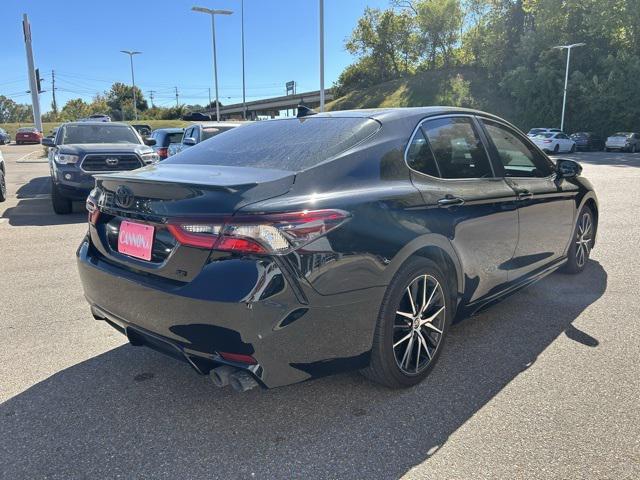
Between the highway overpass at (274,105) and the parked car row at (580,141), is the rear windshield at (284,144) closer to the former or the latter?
the parked car row at (580,141)

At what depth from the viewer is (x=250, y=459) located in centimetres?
235

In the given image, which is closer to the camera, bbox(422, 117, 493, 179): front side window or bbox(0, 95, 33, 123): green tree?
bbox(422, 117, 493, 179): front side window

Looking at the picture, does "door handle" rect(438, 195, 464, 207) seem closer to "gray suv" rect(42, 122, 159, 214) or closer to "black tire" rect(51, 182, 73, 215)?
"gray suv" rect(42, 122, 159, 214)

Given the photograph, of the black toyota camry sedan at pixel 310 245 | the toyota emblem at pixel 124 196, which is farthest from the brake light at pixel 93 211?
the toyota emblem at pixel 124 196

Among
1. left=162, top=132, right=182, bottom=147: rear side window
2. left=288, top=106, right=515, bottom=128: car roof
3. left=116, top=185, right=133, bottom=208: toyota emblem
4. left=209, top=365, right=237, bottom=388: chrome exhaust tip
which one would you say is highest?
left=288, top=106, right=515, bottom=128: car roof

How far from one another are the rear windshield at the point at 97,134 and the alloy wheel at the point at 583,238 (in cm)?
865

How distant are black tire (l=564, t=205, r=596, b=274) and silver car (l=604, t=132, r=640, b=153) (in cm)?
3336

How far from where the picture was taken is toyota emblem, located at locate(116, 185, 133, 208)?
2.66 metres

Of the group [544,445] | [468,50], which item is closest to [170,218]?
[544,445]

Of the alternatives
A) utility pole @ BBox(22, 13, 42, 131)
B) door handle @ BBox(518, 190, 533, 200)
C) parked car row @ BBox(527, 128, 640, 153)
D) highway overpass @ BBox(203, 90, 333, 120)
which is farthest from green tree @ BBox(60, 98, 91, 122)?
Result: door handle @ BBox(518, 190, 533, 200)

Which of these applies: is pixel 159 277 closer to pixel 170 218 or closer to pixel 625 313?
pixel 170 218

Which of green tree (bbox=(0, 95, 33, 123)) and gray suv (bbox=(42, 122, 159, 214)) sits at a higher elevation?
green tree (bbox=(0, 95, 33, 123))

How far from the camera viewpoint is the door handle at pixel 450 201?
3018 mm

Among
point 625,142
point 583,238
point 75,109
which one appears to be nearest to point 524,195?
point 583,238
